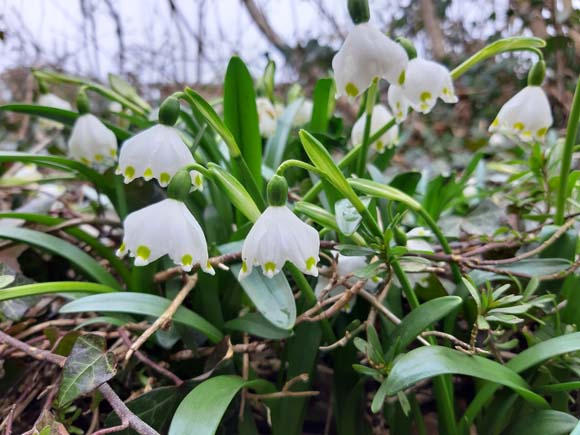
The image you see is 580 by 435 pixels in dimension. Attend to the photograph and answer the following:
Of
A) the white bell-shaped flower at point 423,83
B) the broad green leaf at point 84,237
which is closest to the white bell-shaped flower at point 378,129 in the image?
the white bell-shaped flower at point 423,83

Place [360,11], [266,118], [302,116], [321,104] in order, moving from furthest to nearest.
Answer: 1. [302,116]
2. [266,118]
3. [321,104]
4. [360,11]

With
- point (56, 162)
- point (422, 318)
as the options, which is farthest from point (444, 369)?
point (56, 162)

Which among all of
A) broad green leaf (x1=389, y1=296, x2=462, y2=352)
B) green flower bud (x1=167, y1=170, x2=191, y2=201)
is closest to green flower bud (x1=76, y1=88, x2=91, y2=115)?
green flower bud (x1=167, y1=170, x2=191, y2=201)

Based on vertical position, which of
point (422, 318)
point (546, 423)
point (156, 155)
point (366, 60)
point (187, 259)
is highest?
point (366, 60)

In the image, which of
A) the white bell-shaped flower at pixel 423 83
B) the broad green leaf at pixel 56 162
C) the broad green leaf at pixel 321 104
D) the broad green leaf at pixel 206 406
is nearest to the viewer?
the broad green leaf at pixel 206 406

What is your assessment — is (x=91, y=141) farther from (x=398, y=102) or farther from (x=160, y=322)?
(x=398, y=102)

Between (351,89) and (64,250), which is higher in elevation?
(351,89)

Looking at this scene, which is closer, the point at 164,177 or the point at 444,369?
the point at 444,369

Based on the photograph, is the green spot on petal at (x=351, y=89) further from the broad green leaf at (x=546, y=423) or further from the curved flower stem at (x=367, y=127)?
the broad green leaf at (x=546, y=423)
